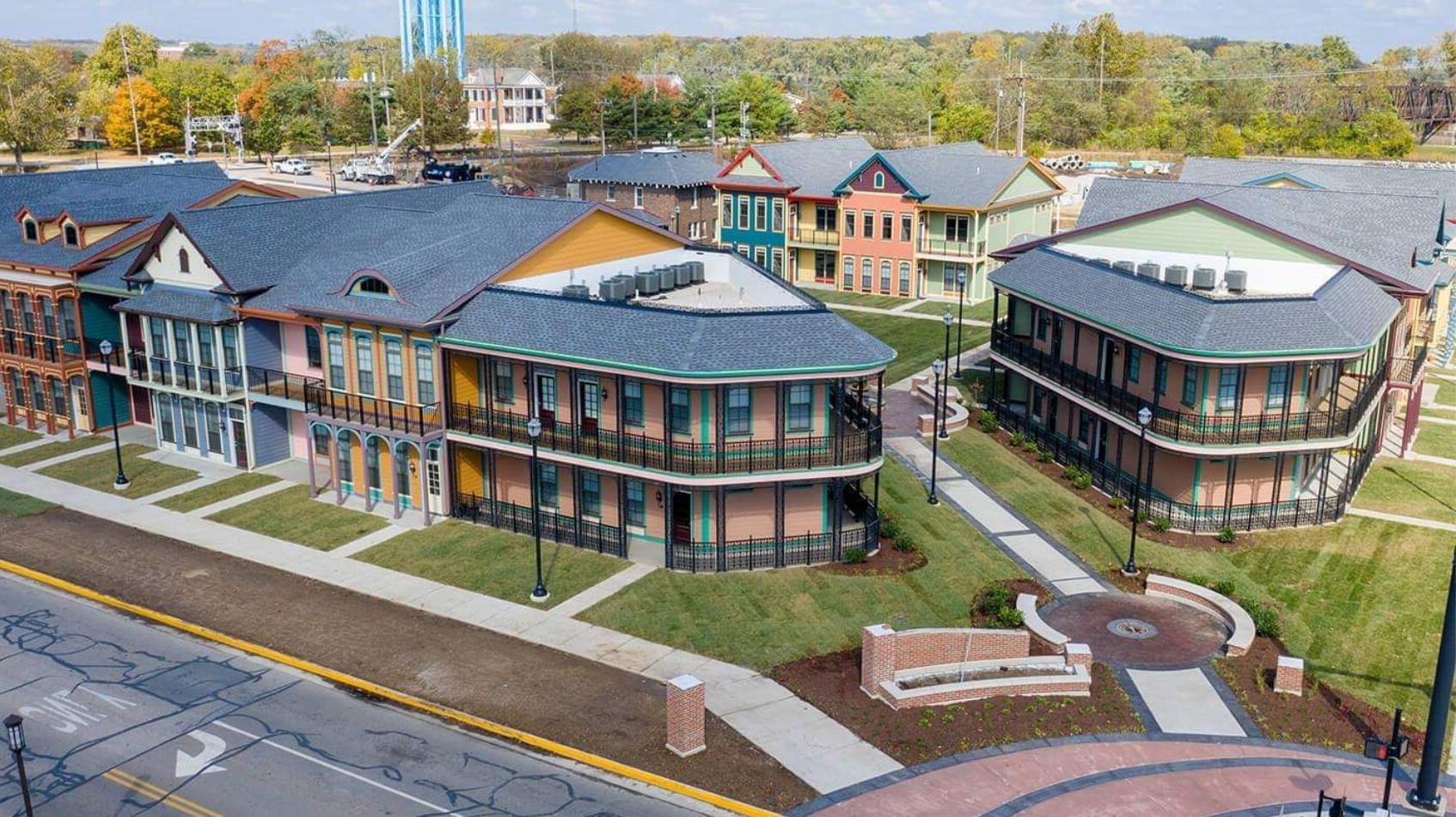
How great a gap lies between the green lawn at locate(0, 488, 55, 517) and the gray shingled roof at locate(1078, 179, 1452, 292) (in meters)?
39.0

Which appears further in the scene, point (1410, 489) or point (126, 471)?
point (126, 471)

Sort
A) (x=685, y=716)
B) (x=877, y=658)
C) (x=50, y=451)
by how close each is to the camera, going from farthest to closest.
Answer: (x=50, y=451) → (x=877, y=658) → (x=685, y=716)

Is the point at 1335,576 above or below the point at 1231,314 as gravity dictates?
below

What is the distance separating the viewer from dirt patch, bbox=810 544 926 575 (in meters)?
34.6

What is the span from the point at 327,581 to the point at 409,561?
2381 millimetres

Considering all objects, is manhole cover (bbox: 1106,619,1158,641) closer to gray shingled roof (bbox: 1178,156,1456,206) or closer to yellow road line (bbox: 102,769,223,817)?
yellow road line (bbox: 102,769,223,817)

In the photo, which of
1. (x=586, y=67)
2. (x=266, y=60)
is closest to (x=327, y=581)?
(x=586, y=67)

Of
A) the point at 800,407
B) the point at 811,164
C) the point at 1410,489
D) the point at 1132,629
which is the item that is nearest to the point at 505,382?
the point at 800,407

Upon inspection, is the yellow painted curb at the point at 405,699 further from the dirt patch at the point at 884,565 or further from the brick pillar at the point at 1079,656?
the dirt patch at the point at 884,565

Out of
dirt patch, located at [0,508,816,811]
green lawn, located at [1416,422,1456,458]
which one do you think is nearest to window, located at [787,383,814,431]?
dirt patch, located at [0,508,816,811]

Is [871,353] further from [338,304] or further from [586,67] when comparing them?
[586,67]

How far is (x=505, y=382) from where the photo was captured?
37.8 meters

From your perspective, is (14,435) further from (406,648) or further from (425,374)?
(406,648)

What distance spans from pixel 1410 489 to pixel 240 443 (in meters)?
40.4
